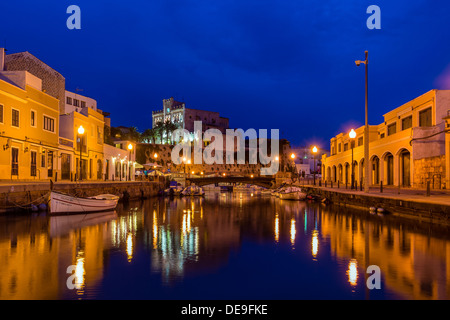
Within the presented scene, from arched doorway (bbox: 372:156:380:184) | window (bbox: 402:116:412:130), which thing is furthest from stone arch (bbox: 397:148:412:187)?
arched doorway (bbox: 372:156:380:184)

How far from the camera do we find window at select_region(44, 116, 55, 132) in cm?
3653

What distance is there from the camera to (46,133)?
36344 millimetres

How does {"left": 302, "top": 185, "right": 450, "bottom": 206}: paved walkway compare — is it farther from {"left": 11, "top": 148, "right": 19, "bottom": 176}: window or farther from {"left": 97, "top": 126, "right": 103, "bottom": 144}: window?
{"left": 97, "top": 126, "right": 103, "bottom": 144}: window

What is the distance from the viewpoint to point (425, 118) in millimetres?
39531

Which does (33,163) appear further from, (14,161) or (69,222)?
(69,222)

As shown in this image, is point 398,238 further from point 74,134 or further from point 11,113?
point 74,134

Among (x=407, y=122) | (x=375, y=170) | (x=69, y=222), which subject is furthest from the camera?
(x=375, y=170)

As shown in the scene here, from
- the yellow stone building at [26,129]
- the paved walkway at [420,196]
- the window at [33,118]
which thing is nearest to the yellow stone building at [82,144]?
the yellow stone building at [26,129]

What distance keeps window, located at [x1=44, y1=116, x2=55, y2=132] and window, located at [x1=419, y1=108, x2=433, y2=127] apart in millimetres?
37819

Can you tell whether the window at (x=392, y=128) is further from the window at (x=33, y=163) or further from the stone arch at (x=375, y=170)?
the window at (x=33, y=163)

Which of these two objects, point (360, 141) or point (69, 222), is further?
point (360, 141)

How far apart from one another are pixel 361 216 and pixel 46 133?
29.1m

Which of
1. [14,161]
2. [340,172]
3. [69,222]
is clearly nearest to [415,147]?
[69,222]

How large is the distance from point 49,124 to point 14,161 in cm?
745
